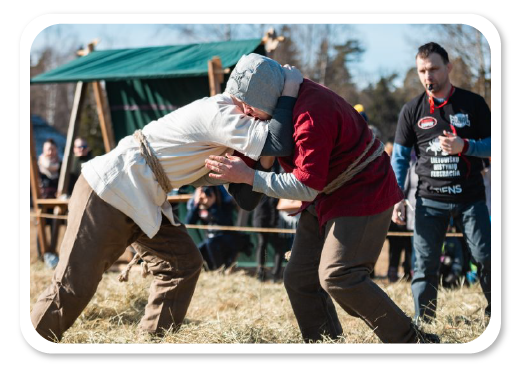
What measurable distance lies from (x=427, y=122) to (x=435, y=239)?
786 mm

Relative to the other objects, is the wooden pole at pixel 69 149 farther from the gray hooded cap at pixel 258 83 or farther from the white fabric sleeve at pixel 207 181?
the gray hooded cap at pixel 258 83

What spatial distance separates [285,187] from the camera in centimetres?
324

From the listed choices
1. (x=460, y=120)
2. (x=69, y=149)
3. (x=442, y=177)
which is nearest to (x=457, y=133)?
(x=460, y=120)

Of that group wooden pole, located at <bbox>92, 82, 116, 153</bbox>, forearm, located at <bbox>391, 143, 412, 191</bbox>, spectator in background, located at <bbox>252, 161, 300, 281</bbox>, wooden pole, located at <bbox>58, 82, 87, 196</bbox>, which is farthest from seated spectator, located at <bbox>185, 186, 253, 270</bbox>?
forearm, located at <bbox>391, 143, 412, 191</bbox>

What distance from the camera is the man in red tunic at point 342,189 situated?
10.5 ft

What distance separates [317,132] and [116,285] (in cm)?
324

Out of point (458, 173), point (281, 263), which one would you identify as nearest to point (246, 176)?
point (458, 173)

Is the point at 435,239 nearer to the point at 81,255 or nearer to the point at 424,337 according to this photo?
the point at 424,337

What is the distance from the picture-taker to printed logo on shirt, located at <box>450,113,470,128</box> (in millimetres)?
4492

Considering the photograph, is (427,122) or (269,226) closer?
(427,122)

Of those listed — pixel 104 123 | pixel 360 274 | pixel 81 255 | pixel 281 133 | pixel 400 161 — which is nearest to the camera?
pixel 281 133

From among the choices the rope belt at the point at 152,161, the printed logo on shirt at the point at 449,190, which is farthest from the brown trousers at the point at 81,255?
the printed logo on shirt at the point at 449,190

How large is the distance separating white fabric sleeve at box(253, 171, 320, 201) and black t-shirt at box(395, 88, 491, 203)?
61.1 inches

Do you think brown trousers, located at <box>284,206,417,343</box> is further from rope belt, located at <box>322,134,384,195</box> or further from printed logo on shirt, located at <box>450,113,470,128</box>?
printed logo on shirt, located at <box>450,113,470,128</box>
